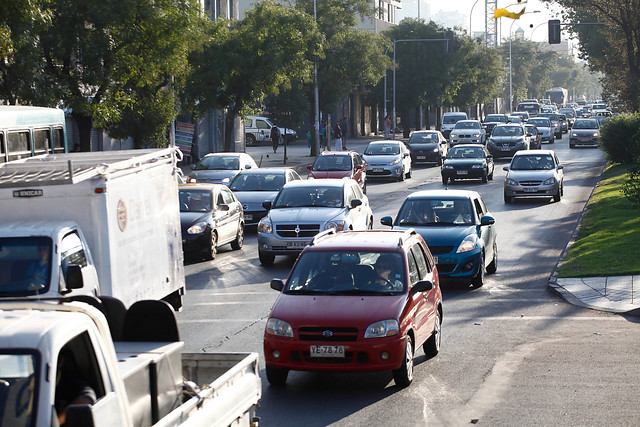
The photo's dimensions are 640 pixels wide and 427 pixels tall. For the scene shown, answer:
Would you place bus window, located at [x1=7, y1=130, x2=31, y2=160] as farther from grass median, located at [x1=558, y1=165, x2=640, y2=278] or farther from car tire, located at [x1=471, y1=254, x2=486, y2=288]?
grass median, located at [x1=558, y1=165, x2=640, y2=278]

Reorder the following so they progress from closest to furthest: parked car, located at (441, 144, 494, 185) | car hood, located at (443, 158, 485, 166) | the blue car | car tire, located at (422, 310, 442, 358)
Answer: car tire, located at (422, 310, 442, 358), the blue car, parked car, located at (441, 144, 494, 185), car hood, located at (443, 158, 485, 166)

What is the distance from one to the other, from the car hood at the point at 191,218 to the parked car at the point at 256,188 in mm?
4448

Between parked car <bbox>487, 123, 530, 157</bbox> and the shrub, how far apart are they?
965cm

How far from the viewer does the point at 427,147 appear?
169ft

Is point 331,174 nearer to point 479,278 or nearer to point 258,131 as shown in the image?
point 479,278

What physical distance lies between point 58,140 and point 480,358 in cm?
1026

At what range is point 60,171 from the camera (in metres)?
11.6

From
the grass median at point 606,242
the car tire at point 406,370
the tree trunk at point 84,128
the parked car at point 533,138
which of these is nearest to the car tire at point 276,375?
the car tire at point 406,370

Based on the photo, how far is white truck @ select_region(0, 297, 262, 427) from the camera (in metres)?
Result: 4.57

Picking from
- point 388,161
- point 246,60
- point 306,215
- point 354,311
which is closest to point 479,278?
point 306,215

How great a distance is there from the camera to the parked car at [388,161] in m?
42.0

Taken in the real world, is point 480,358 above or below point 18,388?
below

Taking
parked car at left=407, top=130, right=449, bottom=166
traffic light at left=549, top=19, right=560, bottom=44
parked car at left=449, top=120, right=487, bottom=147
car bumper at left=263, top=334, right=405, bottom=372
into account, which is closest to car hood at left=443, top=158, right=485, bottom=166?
parked car at left=407, top=130, right=449, bottom=166

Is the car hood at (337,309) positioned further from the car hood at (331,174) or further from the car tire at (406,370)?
the car hood at (331,174)
